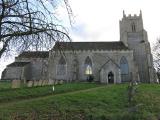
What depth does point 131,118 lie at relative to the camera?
45.3 feet

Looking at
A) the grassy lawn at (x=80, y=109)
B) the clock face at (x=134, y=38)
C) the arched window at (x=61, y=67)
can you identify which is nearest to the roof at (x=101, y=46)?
the clock face at (x=134, y=38)

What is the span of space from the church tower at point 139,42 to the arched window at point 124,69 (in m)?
4.26

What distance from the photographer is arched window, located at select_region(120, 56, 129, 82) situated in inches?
1986

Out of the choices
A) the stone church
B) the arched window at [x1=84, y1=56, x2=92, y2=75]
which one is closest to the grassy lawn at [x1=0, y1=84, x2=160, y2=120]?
the stone church

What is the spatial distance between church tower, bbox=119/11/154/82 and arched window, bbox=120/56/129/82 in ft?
14.0

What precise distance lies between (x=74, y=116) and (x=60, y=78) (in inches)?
1437

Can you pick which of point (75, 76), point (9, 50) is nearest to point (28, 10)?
point (9, 50)

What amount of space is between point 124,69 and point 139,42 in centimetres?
989

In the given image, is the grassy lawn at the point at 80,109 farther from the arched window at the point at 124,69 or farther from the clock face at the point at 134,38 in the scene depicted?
the clock face at the point at 134,38

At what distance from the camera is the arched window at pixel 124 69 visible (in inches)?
1986

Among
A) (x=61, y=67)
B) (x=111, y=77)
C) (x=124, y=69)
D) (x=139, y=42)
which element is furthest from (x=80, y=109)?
(x=139, y=42)

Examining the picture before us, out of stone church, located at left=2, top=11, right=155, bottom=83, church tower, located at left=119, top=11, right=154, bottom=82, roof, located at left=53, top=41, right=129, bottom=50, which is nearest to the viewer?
stone church, located at left=2, top=11, right=155, bottom=83

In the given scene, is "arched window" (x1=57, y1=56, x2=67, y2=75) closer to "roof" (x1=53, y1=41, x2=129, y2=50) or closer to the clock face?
"roof" (x1=53, y1=41, x2=129, y2=50)

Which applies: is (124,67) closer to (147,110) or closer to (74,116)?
(147,110)
